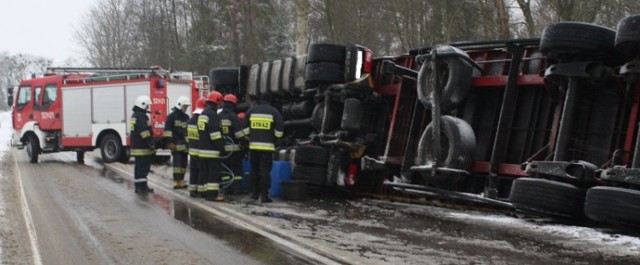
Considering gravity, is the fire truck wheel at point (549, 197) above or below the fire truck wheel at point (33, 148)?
above

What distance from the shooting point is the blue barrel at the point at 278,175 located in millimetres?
9086

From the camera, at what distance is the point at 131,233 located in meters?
6.33

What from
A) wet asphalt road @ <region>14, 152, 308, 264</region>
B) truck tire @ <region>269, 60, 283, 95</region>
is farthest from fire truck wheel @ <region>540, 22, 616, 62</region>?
truck tire @ <region>269, 60, 283, 95</region>

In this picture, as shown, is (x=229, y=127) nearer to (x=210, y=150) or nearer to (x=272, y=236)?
(x=210, y=150)

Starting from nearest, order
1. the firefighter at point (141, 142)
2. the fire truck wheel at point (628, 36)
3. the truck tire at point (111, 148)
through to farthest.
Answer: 1. the fire truck wheel at point (628, 36)
2. the firefighter at point (141, 142)
3. the truck tire at point (111, 148)

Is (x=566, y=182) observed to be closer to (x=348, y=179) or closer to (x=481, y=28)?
(x=348, y=179)

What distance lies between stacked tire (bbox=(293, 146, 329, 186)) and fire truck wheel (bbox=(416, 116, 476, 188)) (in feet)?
6.41

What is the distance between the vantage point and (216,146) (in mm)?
8758

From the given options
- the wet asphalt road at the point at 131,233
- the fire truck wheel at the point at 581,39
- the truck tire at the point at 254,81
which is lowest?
the wet asphalt road at the point at 131,233

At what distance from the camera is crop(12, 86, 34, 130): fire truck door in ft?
55.7

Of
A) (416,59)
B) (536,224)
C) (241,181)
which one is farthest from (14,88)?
(536,224)

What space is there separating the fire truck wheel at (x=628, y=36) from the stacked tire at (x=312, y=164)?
4551mm

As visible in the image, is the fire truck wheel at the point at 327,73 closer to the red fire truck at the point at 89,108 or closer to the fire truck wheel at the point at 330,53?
the fire truck wheel at the point at 330,53

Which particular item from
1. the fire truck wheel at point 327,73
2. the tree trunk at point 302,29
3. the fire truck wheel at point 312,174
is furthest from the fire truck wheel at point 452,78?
the tree trunk at point 302,29
